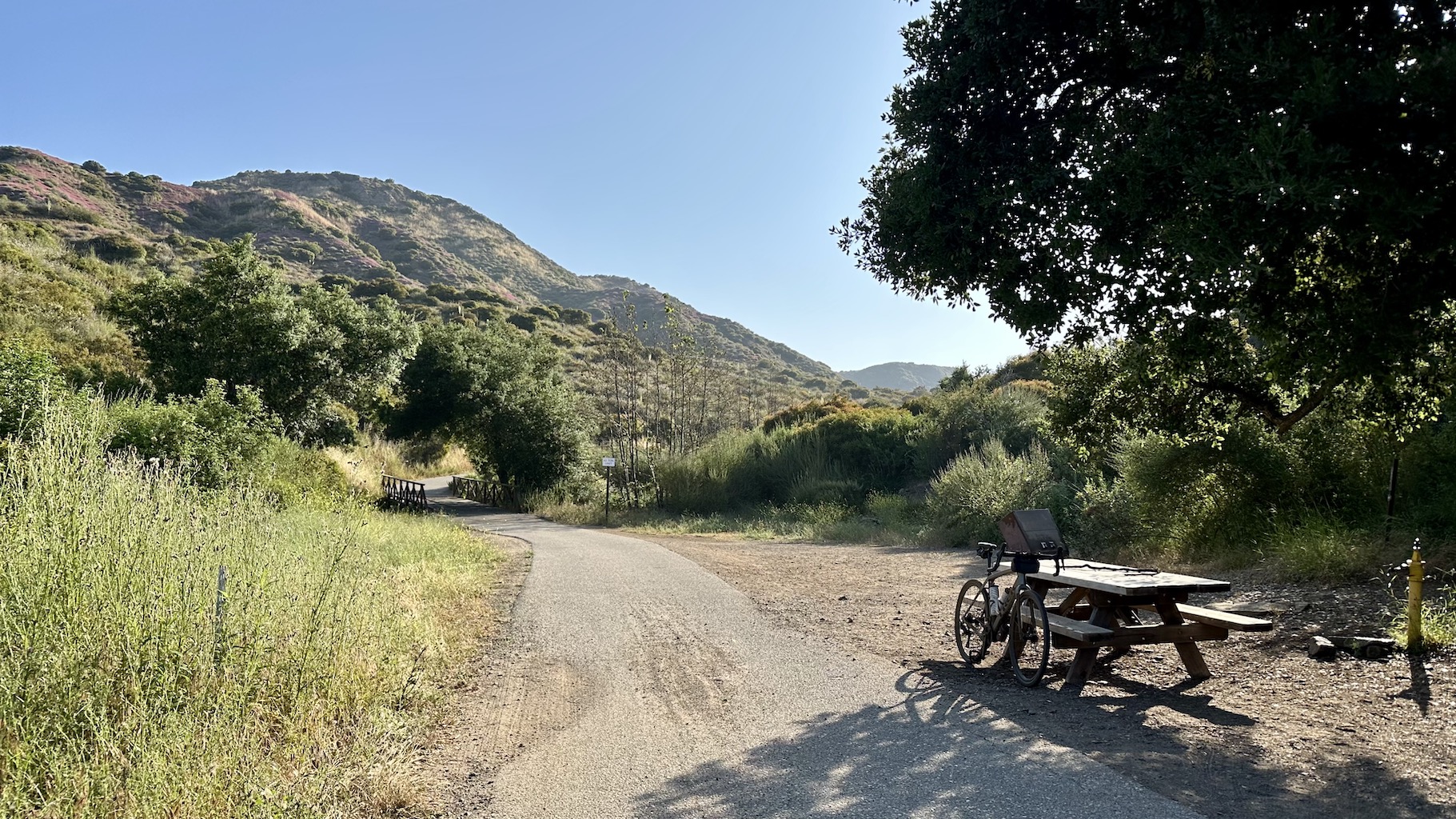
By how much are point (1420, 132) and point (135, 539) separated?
7.37 meters

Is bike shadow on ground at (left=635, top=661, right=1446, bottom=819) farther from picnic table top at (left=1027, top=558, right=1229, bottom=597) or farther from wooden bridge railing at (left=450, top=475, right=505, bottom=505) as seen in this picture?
wooden bridge railing at (left=450, top=475, right=505, bottom=505)

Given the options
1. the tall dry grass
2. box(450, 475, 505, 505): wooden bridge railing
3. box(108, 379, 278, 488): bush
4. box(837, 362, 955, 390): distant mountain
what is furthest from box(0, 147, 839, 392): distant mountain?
box(837, 362, 955, 390): distant mountain

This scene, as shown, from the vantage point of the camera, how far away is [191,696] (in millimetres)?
4082

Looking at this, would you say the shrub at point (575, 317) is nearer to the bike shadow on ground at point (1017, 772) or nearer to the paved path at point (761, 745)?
the paved path at point (761, 745)

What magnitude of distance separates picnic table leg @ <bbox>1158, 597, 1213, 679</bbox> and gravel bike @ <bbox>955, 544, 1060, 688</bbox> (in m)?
0.83

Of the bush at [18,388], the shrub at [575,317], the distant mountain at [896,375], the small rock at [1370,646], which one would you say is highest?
the distant mountain at [896,375]

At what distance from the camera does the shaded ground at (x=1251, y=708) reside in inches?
157

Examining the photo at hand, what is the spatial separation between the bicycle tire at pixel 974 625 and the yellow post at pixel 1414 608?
9.70ft

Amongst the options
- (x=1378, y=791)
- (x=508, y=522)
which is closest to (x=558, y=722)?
(x=1378, y=791)

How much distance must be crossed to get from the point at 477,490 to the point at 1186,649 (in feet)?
106

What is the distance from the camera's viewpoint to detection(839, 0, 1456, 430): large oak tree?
4.54m

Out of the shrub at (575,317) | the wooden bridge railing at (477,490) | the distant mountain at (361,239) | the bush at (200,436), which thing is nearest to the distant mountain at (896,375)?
the distant mountain at (361,239)

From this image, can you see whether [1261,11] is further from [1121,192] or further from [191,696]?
[191,696]

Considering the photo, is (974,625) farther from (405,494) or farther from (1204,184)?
(405,494)
